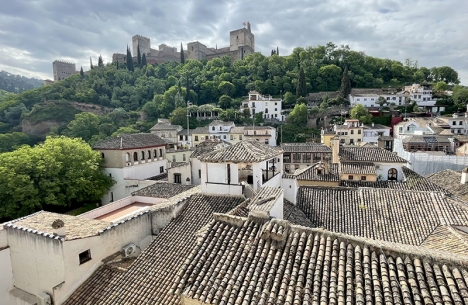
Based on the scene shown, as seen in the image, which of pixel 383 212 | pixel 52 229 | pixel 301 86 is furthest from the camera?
pixel 301 86

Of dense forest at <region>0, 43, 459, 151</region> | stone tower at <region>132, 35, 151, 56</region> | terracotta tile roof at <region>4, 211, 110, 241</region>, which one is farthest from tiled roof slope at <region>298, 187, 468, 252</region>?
stone tower at <region>132, 35, 151, 56</region>

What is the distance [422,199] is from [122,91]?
3508 inches

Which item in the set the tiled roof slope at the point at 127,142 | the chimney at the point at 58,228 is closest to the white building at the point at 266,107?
the tiled roof slope at the point at 127,142

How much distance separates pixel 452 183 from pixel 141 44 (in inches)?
5073

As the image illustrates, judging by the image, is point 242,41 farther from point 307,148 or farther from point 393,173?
point 393,173

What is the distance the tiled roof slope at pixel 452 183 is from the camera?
2098cm

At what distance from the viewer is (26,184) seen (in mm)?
20656

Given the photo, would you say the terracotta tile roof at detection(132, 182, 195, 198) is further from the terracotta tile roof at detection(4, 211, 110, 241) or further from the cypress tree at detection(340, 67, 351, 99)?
the cypress tree at detection(340, 67, 351, 99)

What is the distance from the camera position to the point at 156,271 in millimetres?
9984

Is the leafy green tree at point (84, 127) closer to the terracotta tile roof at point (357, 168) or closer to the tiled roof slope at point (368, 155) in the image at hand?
the tiled roof slope at point (368, 155)

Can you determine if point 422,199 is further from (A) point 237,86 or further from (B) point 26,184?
(A) point 237,86

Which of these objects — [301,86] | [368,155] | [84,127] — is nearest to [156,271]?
[368,155]

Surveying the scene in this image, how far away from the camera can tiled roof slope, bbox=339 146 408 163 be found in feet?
87.1

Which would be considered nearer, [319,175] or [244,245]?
[244,245]
